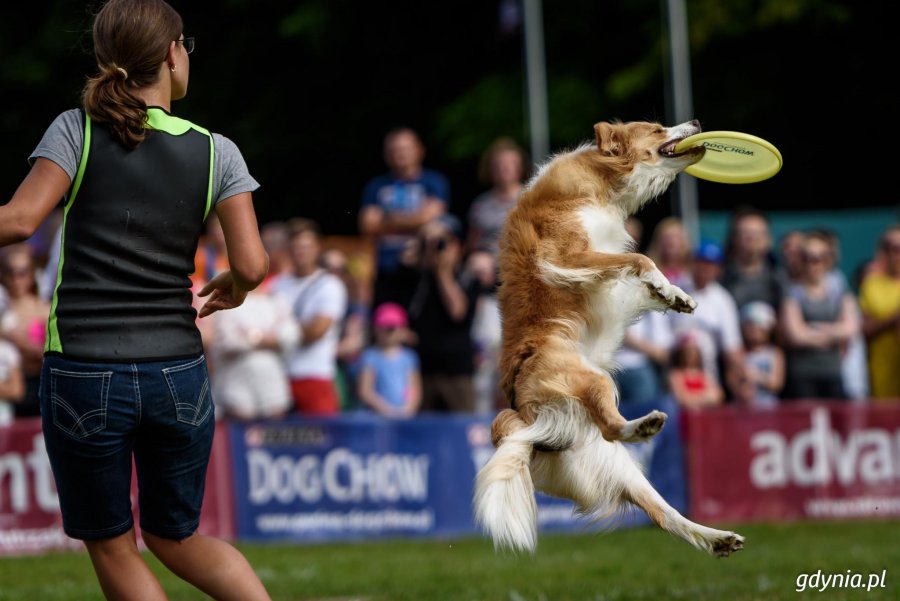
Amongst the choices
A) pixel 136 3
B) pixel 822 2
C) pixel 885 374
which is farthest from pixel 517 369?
pixel 822 2

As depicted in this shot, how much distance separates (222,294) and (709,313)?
255 inches

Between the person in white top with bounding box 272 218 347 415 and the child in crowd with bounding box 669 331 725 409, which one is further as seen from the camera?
the child in crowd with bounding box 669 331 725 409

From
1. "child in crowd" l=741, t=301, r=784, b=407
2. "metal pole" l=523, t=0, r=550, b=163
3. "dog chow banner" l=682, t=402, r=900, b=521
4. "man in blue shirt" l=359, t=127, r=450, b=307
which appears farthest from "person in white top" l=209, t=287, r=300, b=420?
"metal pole" l=523, t=0, r=550, b=163

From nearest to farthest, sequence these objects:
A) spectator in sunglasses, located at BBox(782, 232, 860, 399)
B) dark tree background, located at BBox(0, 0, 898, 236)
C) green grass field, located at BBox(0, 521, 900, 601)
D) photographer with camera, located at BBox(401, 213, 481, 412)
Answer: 1. green grass field, located at BBox(0, 521, 900, 601)
2. photographer with camera, located at BBox(401, 213, 481, 412)
3. spectator in sunglasses, located at BBox(782, 232, 860, 399)
4. dark tree background, located at BBox(0, 0, 898, 236)

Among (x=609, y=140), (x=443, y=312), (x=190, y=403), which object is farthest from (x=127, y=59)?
(x=443, y=312)

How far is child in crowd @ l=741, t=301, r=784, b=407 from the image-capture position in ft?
33.4

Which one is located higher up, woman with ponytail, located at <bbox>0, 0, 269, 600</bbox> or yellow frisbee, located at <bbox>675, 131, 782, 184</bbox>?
yellow frisbee, located at <bbox>675, 131, 782, 184</bbox>

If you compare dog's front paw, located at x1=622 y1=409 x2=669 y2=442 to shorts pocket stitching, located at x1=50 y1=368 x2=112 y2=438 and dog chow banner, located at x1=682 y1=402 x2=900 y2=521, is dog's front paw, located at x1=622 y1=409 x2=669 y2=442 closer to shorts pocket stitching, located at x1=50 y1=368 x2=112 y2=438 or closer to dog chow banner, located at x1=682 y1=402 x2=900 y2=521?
shorts pocket stitching, located at x1=50 y1=368 x2=112 y2=438

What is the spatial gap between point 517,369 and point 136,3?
2.04m

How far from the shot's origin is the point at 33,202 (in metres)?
3.41

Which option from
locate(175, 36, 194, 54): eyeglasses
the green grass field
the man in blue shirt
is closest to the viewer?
locate(175, 36, 194, 54): eyeglasses

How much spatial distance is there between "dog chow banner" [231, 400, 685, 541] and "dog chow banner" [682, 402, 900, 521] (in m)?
0.72

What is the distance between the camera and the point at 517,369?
192 inches

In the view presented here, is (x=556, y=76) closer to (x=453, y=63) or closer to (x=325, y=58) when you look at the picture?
(x=453, y=63)
